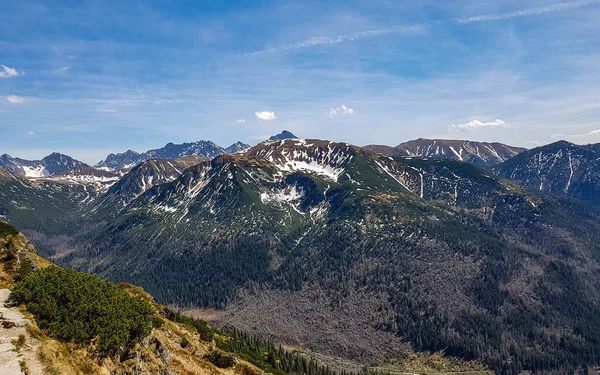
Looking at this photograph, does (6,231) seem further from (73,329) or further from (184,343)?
(73,329)

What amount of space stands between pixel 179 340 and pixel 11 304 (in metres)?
42.1

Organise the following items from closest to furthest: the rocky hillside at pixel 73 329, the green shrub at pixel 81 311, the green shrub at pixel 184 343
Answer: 1. the rocky hillside at pixel 73 329
2. the green shrub at pixel 81 311
3. the green shrub at pixel 184 343

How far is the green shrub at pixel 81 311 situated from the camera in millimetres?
50094

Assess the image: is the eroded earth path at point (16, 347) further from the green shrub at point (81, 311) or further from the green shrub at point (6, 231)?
the green shrub at point (6, 231)

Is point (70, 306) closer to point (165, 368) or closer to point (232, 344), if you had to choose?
point (165, 368)

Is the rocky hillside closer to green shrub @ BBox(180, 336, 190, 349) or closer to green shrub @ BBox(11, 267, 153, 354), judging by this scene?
green shrub @ BBox(11, 267, 153, 354)

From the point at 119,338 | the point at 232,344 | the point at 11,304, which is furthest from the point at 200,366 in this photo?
the point at 232,344

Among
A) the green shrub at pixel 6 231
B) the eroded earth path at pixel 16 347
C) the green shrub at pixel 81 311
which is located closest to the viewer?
the eroded earth path at pixel 16 347

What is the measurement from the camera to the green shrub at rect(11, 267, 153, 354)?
164 ft

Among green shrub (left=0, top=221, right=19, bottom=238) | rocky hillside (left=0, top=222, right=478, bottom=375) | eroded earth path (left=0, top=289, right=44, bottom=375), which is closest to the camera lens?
eroded earth path (left=0, top=289, right=44, bottom=375)

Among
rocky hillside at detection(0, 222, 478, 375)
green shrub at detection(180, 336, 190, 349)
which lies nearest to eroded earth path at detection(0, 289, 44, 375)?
rocky hillside at detection(0, 222, 478, 375)

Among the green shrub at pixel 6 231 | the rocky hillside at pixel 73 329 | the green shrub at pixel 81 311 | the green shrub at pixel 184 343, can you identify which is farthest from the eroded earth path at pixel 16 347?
the green shrub at pixel 184 343

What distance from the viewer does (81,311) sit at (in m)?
53.6

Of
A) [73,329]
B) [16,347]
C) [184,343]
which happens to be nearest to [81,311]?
[73,329]
